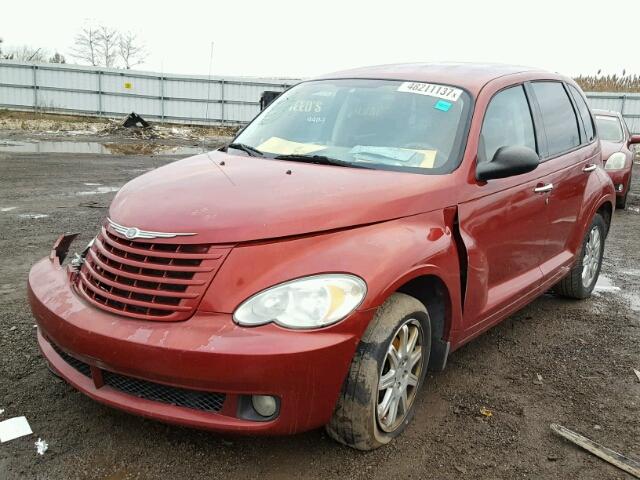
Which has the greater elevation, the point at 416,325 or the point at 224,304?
the point at 224,304

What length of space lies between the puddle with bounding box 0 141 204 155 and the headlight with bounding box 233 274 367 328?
1450 cm

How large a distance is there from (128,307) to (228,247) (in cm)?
49

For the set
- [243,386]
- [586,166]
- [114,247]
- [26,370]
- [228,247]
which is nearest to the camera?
[243,386]

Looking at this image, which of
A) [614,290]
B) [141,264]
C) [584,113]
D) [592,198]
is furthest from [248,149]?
[614,290]

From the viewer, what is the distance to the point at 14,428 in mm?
2838

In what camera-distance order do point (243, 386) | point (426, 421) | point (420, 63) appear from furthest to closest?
1. point (420, 63)
2. point (426, 421)
3. point (243, 386)

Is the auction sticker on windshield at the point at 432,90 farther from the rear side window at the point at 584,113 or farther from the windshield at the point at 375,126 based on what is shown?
the rear side window at the point at 584,113

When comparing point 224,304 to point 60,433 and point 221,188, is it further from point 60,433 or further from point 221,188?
point 60,433

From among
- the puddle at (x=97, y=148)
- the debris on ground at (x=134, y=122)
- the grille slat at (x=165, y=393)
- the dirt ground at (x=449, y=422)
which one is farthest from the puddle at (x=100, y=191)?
the debris on ground at (x=134, y=122)

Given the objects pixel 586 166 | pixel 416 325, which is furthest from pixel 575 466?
pixel 586 166

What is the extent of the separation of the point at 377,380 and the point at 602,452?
3.91ft

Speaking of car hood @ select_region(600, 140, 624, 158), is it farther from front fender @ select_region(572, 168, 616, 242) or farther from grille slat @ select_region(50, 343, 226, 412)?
grille slat @ select_region(50, 343, 226, 412)

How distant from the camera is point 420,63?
4.29 metres

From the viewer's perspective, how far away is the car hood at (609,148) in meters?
9.67
